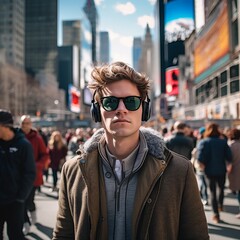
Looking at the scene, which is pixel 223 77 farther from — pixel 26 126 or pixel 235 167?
pixel 26 126

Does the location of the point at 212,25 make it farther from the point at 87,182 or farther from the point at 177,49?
the point at 87,182

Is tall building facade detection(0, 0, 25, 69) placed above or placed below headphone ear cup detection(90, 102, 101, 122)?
above

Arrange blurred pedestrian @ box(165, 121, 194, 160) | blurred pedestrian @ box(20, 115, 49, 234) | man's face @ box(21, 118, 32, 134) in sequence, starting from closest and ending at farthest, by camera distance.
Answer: blurred pedestrian @ box(20, 115, 49, 234) < man's face @ box(21, 118, 32, 134) < blurred pedestrian @ box(165, 121, 194, 160)

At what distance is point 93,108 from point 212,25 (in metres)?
50.6

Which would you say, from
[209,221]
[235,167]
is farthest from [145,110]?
[235,167]

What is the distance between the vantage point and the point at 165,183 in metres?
2.11

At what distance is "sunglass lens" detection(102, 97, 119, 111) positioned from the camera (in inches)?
85.9

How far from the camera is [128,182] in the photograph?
217 cm

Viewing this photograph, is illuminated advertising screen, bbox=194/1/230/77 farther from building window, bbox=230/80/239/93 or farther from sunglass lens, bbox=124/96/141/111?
sunglass lens, bbox=124/96/141/111

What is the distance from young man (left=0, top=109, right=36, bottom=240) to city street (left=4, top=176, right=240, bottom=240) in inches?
83.5

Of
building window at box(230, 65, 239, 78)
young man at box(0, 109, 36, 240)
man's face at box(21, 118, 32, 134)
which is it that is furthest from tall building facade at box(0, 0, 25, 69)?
young man at box(0, 109, 36, 240)

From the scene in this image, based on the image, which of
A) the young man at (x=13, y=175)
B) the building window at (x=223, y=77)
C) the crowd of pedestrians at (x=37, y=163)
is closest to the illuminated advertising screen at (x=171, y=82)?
the building window at (x=223, y=77)

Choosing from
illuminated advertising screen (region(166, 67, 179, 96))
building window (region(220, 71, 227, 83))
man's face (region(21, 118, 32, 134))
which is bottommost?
man's face (region(21, 118, 32, 134))

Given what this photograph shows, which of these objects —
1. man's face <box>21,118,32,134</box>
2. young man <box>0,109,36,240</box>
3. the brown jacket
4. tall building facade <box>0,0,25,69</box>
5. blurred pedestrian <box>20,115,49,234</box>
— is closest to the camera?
the brown jacket
